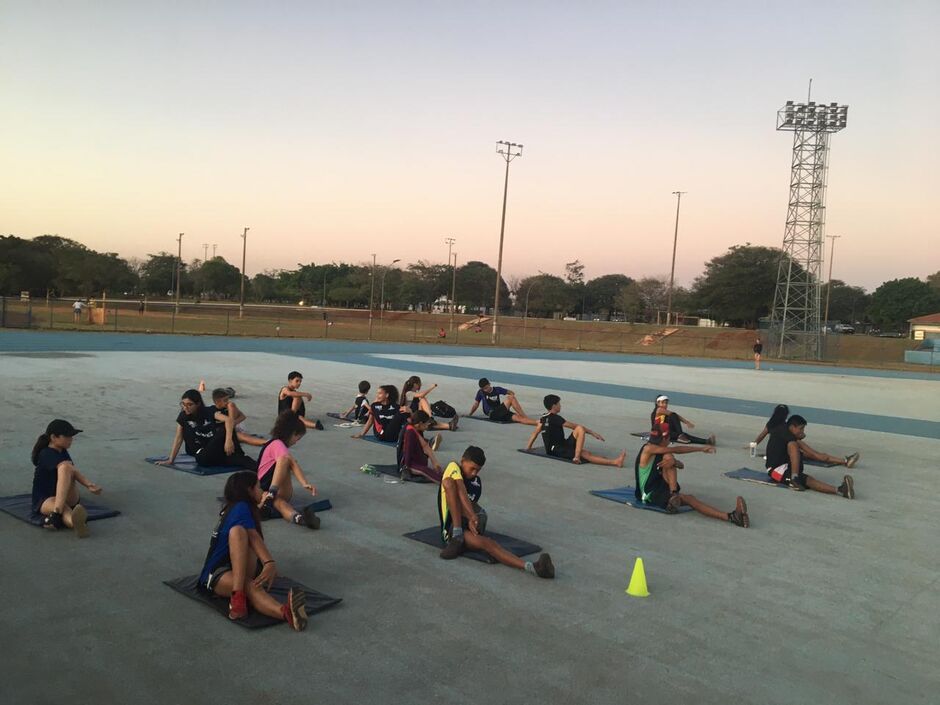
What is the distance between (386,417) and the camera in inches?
477

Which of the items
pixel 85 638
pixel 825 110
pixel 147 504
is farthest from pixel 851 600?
pixel 825 110

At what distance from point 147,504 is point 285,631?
3.58m

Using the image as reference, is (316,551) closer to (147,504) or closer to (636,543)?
(147,504)

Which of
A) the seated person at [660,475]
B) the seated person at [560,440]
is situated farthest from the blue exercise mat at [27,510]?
the seated person at [560,440]

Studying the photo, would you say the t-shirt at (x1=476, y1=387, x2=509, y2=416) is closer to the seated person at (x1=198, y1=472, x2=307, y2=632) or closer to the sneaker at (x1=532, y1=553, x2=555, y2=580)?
the sneaker at (x1=532, y1=553, x2=555, y2=580)

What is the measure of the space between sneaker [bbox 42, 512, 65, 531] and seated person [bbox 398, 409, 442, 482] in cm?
386

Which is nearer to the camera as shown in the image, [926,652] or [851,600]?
[926,652]

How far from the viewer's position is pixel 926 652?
5.17 metres

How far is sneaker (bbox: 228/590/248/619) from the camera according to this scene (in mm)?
5012

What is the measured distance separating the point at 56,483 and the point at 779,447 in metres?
8.71

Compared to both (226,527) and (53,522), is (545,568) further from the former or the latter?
(53,522)

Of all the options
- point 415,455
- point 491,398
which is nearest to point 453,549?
point 415,455

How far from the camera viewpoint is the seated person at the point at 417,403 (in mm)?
12209

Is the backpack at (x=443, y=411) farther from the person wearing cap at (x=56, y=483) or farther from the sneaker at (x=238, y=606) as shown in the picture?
the sneaker at (x=238, y=606)
